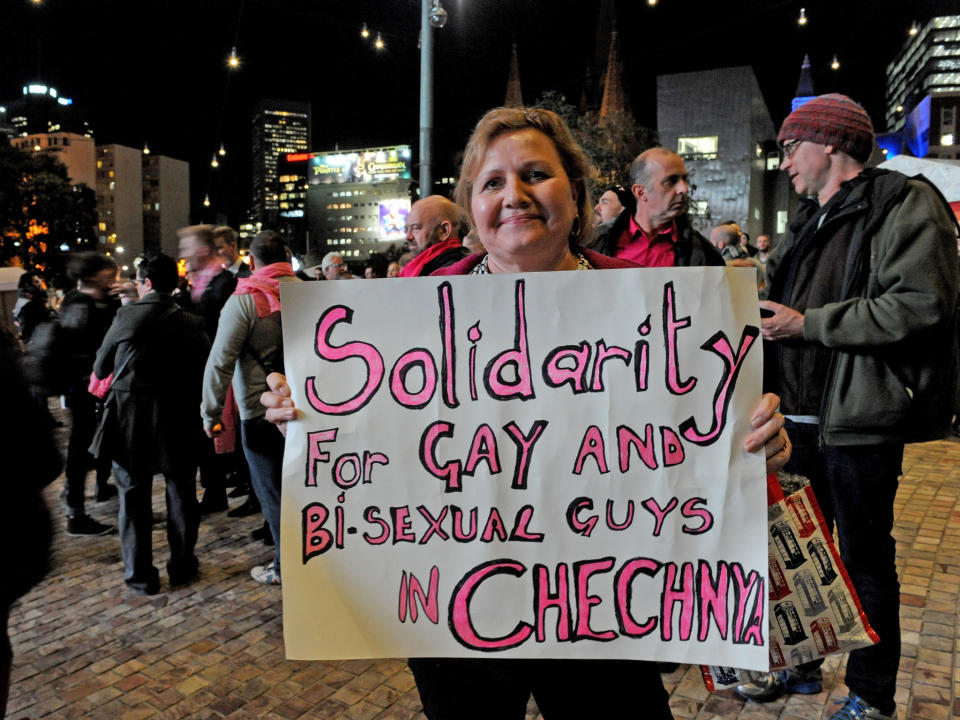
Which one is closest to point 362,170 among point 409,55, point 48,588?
point 409,55

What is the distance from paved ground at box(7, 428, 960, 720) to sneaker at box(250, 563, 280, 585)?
6 cm

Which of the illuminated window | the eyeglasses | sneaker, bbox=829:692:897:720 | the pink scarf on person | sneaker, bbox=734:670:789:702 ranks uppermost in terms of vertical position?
the illuminated window

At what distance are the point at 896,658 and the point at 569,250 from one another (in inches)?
82.9

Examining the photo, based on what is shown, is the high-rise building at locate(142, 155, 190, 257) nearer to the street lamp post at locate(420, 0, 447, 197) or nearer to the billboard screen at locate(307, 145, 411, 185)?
the billboard screen at locate(307, 145, 411, 185)

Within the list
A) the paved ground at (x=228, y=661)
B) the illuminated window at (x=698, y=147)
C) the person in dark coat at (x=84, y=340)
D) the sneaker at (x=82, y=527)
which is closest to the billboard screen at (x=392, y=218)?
the illuminated window at (x=698, y=147)

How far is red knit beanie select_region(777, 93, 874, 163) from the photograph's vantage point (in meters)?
2.64

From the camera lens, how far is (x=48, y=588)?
4.72 meters

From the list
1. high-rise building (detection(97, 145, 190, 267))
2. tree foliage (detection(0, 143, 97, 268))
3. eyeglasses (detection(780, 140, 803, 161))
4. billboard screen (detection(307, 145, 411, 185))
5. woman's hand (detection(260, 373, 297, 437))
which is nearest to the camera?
woman's hand (detection(260, 373, 297, 437))

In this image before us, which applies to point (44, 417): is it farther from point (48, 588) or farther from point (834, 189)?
point (48, 588)

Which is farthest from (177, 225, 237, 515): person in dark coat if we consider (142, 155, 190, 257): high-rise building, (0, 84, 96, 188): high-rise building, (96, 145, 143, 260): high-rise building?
(142, 155, 190, 257): high-rise building

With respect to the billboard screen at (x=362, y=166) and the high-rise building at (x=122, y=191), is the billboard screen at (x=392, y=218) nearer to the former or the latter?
→ the billboard screen at (x=362, y=166)

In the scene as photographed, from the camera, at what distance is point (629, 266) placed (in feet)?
7.32

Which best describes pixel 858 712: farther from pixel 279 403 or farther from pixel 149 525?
pixel 149 525

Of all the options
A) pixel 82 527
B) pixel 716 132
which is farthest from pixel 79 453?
pixel 716 132
